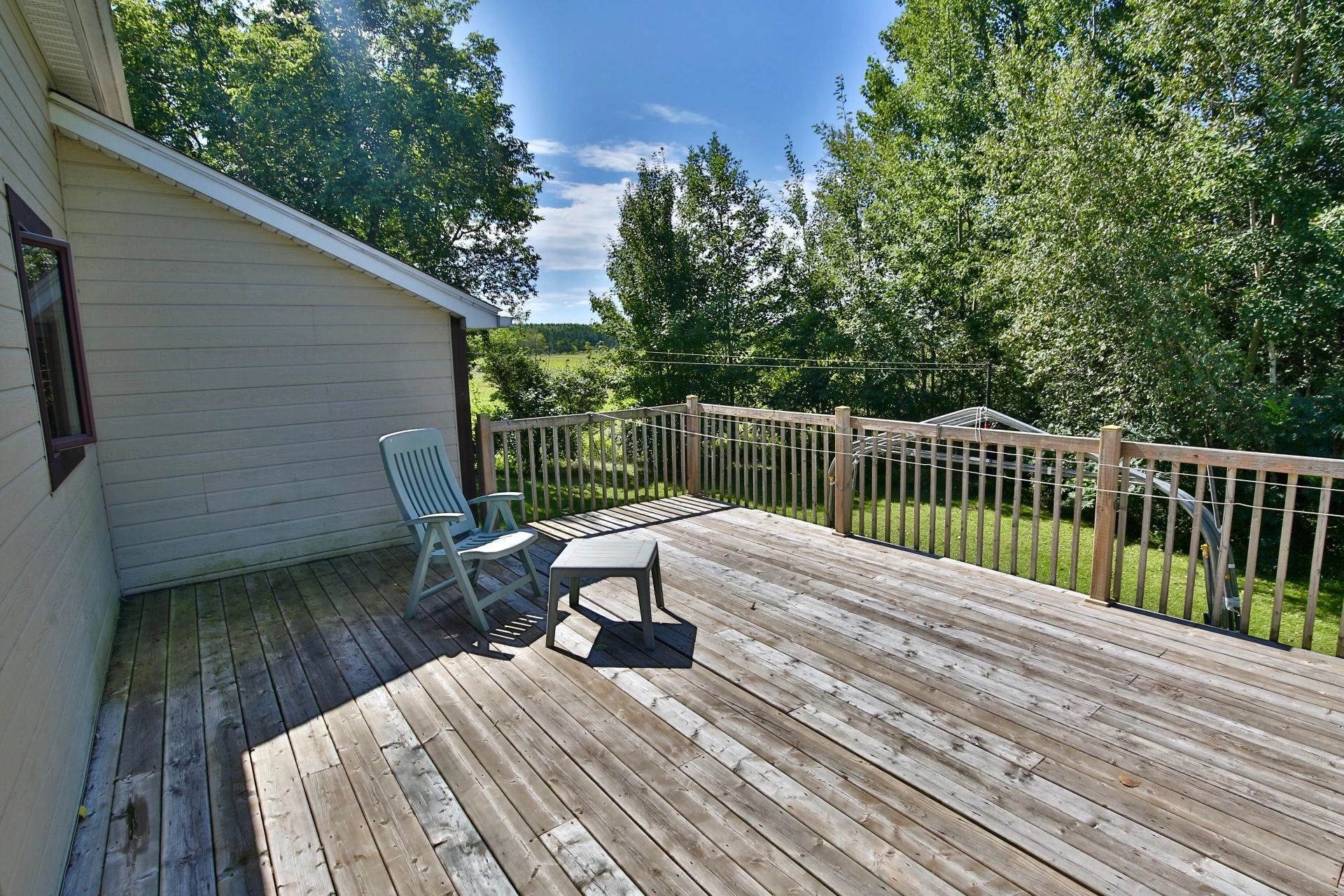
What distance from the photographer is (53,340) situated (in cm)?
332

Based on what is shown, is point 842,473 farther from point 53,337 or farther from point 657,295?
point 657,295

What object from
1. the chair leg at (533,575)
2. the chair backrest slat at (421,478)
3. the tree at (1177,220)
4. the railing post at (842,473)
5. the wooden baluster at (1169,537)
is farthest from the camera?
the tree at (1177,220)

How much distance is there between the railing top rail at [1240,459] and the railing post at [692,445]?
3606 mm

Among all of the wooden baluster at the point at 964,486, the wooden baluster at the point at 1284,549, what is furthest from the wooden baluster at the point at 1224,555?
the wooden baluster at the point at 964,486

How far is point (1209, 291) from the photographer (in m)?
8.30

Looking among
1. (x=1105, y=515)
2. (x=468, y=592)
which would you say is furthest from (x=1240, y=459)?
(x=468, y=592)

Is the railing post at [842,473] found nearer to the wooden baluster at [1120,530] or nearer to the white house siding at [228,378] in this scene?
the wooden baluster at [1120,530]

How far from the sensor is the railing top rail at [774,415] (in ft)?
16.4

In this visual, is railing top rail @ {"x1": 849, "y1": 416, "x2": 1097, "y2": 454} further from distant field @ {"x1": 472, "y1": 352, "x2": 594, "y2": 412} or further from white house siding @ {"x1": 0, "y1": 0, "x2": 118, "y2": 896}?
distant field @ {"x1": 472, "y1": 352, "x2": 594, "y2": 412}

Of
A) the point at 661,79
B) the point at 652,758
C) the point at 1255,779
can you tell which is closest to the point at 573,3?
the point at 661,79

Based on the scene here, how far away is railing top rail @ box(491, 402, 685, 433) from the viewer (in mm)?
5395

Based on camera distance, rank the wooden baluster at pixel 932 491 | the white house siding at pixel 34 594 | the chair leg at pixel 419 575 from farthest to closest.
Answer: the wooden baluster at pixel 932 491 → the chair leg at pixel 419 575 → the white house siding at pixel 34 594

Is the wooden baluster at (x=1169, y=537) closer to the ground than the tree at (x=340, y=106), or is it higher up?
closer to the ground

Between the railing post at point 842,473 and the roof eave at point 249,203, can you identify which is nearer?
the roof eave at point 249,203
